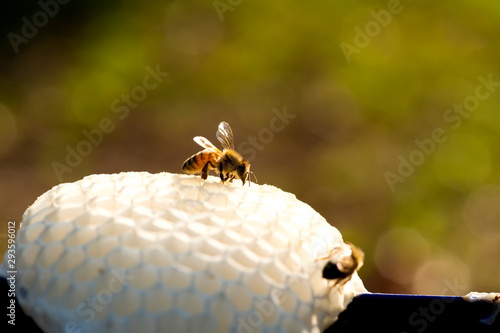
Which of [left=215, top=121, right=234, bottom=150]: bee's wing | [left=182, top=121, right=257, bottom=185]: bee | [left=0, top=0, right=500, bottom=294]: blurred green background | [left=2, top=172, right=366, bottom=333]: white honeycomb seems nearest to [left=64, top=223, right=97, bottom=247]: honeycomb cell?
[left=2, top=172, right=366, bottom=333]: white honeycomb

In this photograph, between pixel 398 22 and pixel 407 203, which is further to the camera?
pixel 398 22

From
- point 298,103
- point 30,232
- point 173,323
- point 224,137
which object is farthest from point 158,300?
point 298,103

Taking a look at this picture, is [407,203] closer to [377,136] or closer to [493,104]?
[377,136]

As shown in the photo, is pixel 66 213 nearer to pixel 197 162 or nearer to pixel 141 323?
pixel 141 323

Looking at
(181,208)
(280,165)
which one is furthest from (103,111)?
(181,208)

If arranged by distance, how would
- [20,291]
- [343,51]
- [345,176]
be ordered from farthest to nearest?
[343,51] < [345,176] < [20,291]

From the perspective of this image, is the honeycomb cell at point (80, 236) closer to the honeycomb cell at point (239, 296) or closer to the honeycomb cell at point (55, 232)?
the honeycomb cell at point (55, 232)

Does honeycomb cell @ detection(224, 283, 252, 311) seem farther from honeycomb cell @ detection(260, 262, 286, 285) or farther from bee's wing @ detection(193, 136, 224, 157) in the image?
bee's wing @ detection(193, 136, 224, 157)
